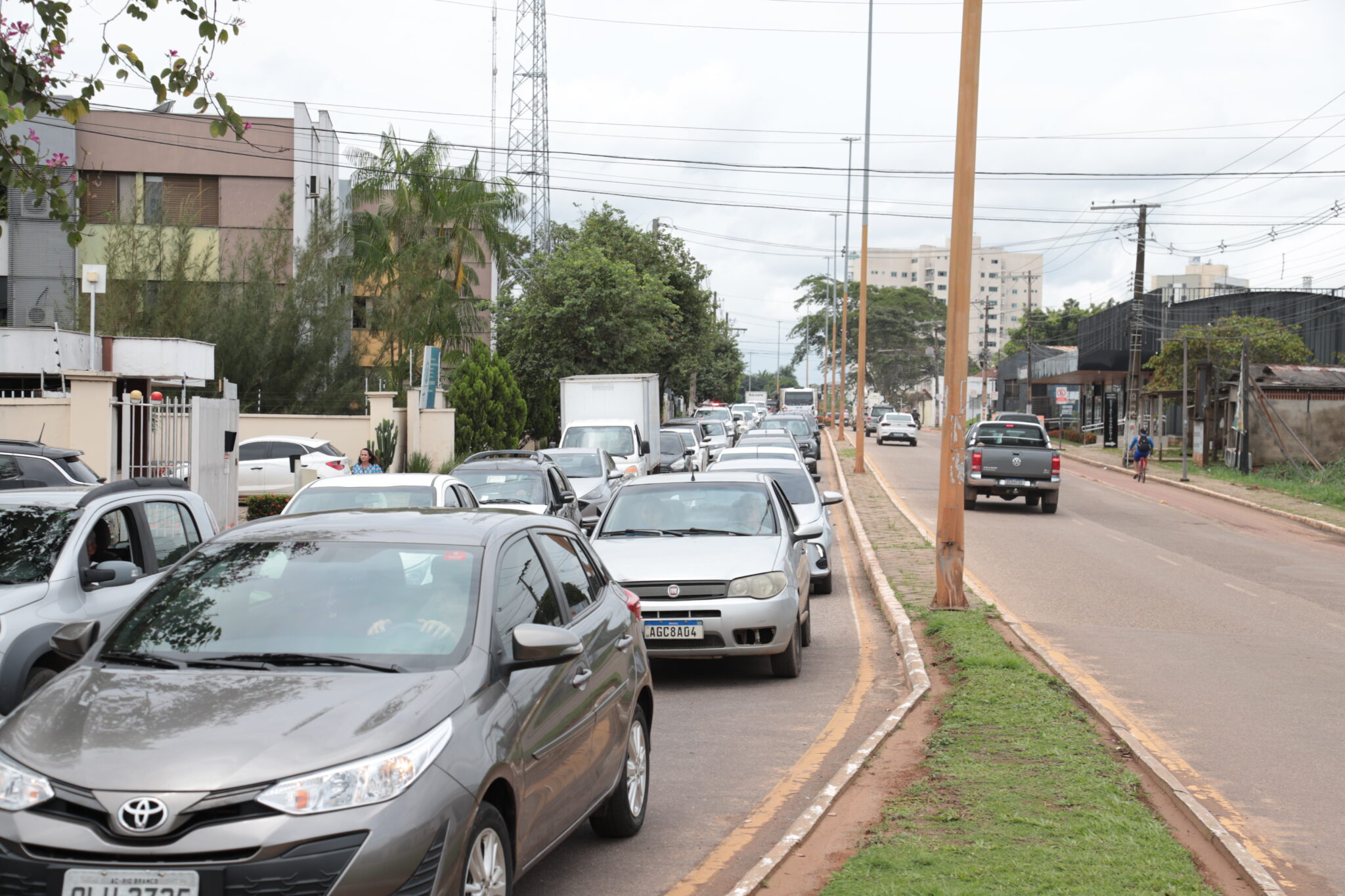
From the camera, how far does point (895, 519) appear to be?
24203 millimetres

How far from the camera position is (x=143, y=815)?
3.60m

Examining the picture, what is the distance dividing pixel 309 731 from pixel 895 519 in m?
21.0

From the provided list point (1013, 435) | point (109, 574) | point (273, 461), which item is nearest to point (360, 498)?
point (109, 574)

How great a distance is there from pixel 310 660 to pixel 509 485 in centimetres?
1229

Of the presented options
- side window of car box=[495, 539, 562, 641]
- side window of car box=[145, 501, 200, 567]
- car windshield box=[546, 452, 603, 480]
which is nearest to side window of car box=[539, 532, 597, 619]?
side window of car box=[495, 539, 562, 641]

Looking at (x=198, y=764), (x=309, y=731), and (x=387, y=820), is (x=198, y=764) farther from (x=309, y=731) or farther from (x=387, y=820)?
(x=387, y=820)

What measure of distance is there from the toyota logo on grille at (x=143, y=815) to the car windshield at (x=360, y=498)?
24.9 feet

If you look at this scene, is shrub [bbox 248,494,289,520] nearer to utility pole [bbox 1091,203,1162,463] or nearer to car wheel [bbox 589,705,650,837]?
car wheel [bbox 589,705,650,837]

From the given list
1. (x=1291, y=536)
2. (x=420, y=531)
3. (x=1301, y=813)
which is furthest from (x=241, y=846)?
(x=1291, y=536)

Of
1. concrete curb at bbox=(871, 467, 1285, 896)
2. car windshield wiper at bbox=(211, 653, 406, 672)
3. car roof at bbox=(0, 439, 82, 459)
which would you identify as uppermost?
car roof at bbox=(0, 439, 82, 459)

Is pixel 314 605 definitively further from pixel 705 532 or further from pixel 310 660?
pixel 705 532

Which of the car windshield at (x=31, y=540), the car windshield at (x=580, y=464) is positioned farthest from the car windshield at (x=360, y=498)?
the car windshield at (x=580, y=464)

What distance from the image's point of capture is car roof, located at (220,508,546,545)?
5117 mm

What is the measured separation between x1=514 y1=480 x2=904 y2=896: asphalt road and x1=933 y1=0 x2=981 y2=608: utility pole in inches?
42.7
